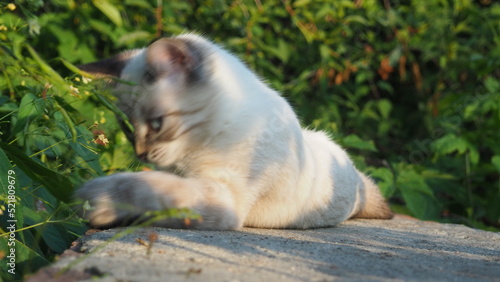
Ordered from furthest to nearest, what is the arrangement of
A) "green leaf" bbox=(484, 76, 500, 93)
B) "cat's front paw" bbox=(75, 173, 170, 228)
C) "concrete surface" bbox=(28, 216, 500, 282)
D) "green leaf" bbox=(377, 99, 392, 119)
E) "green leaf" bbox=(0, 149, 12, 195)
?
"green leaf" bbox=(377, 99, 392, 119), "green leaf" bbox=(484, 76, 500, 93), "cat's front paw" bbox=(75, 173, 170, 228), "green leaf" bbox=(0, 149, 12, 195), "concrete surface" bbox=(28, 216, 500, 282)

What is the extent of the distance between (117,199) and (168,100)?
514 mm

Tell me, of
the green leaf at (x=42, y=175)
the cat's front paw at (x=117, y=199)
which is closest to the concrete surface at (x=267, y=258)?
the cat's front paw at (x=117, y=199)

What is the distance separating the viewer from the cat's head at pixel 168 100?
2.51 m

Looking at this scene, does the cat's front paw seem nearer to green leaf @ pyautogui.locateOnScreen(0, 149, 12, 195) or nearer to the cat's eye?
green leaf @ pyautogui.locateOnScreen(0, 149, 12, 195)

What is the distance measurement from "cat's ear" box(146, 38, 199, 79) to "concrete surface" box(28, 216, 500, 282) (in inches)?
26.7

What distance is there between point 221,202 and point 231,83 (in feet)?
1.95

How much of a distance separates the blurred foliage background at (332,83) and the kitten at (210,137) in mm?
209

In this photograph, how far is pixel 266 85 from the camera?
3.05 m

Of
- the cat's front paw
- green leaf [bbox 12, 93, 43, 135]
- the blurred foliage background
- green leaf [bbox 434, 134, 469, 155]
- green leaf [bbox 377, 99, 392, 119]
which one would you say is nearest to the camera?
the cat's front paw

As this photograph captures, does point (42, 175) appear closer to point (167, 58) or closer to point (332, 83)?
point (167, 58)

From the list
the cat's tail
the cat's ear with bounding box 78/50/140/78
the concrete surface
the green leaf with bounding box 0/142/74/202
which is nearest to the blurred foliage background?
the green leaf with bounding box 0/142/74/202

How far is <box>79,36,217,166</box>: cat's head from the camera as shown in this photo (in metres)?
2.51

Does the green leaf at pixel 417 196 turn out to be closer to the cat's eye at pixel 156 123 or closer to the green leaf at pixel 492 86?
the green leaf at pixel 492 86

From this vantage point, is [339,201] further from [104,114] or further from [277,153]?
[104,114]
